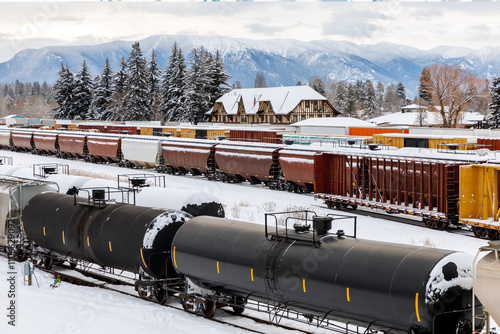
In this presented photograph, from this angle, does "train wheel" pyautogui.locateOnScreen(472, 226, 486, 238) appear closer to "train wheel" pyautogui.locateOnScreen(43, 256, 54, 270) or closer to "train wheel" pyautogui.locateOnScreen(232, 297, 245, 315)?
"train wheel" pyautogui.locateOnScreen(232, 297, 245, 315)

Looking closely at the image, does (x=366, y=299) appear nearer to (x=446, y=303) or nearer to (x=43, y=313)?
Result: (x=446, y=303)

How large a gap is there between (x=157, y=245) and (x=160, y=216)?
0.90m

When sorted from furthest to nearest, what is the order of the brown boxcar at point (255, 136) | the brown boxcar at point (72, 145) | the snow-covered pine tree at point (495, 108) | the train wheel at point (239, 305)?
the snow-covered pine tree at point (495, 108) < the brown boxcar at point (72, 145) < the brown boxcar at point (255, 136) < the train wheel at point (239, 305)

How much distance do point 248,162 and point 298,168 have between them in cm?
660

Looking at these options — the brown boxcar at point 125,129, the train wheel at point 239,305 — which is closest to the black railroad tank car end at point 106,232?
the train wheel at point 239,305

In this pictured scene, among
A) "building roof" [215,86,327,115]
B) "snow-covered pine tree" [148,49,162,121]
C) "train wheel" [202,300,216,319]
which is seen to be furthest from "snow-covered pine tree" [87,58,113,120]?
→ "train wheel" [202,300,216,319]

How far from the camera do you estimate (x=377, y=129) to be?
2995 inches

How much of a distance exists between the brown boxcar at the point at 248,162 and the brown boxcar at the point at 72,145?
25.9m

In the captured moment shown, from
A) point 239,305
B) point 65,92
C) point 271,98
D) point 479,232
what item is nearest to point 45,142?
point 271,98

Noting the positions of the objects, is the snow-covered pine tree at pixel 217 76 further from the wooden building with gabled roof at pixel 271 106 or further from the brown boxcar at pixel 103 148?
the brown boxcar at pixel 103 148

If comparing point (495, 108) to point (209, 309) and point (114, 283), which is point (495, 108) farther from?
point (209, 309)

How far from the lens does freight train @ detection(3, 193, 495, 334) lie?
39.8 feet

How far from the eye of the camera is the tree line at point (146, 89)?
11975 cm

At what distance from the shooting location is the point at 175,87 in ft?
400
